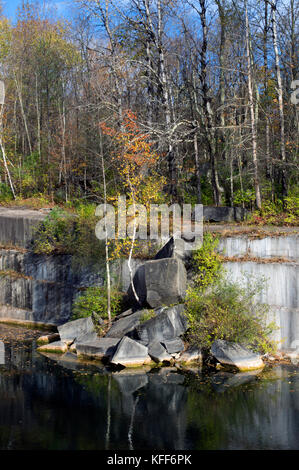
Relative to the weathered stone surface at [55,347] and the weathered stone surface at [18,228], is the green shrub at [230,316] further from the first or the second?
the weathered stone surface at [18,228]

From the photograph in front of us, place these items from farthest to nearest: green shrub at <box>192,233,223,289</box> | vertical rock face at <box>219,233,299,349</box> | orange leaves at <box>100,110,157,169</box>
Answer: orange leaves at <box>100,110,157,169</box>, green shrub at <box>192,233,223,289</box>, vertical rock face at <box>219,233,299,349</box>

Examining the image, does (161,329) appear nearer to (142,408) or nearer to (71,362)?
(71,362)

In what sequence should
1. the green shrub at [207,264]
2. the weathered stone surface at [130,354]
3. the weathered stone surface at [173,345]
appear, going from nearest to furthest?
the weathered stone surface at [130,354], the weathered stone surface at [173,345], the green shrub at [207,264]

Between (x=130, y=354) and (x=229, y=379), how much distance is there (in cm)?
293

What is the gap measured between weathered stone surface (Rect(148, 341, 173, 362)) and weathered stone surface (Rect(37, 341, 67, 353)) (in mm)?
2954

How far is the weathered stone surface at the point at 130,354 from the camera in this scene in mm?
14047

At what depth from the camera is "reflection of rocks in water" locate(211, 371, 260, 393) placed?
1241 cm

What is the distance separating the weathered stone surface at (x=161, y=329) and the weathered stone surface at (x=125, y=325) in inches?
18.4

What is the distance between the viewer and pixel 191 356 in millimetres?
14203

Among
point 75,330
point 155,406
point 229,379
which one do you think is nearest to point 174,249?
point 75,330

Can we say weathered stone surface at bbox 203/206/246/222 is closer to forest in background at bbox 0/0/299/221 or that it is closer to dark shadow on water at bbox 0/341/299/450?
forest in background at bbox 0/0/299/221

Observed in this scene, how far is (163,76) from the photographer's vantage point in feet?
70.5

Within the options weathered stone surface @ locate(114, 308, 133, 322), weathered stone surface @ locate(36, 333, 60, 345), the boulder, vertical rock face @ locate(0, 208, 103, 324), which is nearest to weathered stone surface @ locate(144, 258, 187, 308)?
the boulder

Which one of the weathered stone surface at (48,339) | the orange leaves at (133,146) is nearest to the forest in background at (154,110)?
the orange leaves at (133,146)
